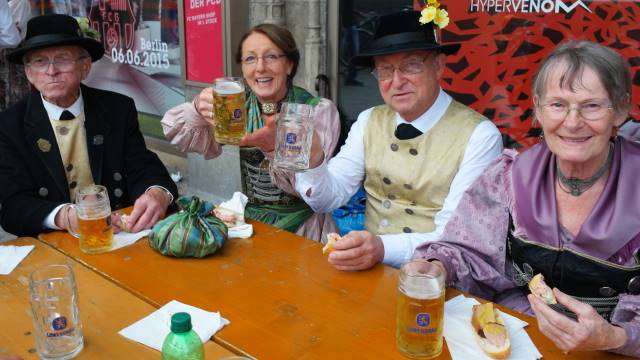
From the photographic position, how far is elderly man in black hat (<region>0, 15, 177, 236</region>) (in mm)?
2582

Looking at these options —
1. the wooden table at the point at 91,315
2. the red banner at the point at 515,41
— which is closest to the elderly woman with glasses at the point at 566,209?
the wooden table at the point at 91,315

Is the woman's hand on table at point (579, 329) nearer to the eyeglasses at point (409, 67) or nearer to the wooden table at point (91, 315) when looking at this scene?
the wooden table at point (91, 315)

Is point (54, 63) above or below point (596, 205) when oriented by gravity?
above

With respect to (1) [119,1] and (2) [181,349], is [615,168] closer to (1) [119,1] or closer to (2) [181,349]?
(2) [181,349]

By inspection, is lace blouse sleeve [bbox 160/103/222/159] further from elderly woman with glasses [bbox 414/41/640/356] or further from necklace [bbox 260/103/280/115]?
elderly woman with glasses [bbox 414/41/640/356]

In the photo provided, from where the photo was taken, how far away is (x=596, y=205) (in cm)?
191

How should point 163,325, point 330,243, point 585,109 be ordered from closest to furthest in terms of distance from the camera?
point 163,325 < point 585,109 < point 330,243

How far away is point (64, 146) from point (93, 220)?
952 mm

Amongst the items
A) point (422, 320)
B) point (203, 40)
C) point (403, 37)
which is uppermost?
point (203, 40)

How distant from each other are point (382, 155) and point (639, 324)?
4.68 ft

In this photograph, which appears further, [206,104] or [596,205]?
[206,104]

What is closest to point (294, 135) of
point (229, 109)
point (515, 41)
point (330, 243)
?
point (229, 109)

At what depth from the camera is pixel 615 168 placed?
193cm

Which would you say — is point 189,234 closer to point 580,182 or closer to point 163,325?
point 163,325
